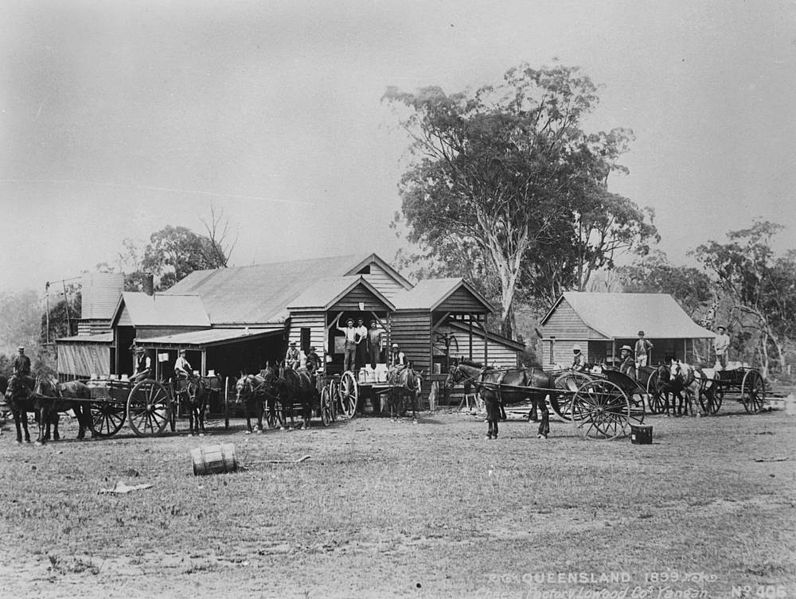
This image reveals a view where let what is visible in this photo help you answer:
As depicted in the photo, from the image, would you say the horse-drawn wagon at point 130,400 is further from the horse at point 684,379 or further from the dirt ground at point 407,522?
the horse at point 684,379

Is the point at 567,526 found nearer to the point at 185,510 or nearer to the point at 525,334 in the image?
the point at 185,510

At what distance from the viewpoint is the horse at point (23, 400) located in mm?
18516

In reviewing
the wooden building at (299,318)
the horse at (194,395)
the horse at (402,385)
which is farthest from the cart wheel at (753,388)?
the horse at (194,395)

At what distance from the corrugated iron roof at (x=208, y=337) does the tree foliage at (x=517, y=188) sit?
14.1 metres

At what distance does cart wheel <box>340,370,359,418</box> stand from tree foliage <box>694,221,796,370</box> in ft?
75.2

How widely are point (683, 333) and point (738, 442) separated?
22.5 meters

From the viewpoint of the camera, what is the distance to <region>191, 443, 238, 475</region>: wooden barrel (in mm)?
14289

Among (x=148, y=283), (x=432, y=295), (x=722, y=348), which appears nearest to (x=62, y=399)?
(x=432, y=295)

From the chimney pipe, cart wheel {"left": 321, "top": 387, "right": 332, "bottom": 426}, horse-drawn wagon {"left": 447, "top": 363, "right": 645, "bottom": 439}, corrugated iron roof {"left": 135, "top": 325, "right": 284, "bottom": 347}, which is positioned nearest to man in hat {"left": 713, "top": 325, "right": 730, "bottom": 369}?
horse-drawn wagon {"left": 447, "top": 363, "right": 645, "bottom": 439}

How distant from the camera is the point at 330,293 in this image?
2817 cm

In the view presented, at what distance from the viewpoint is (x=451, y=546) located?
9.84m

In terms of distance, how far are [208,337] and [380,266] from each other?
8.39m

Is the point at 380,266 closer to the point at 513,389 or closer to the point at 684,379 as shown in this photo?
the point at 684,379

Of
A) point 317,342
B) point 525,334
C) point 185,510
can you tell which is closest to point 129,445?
point 185,510
